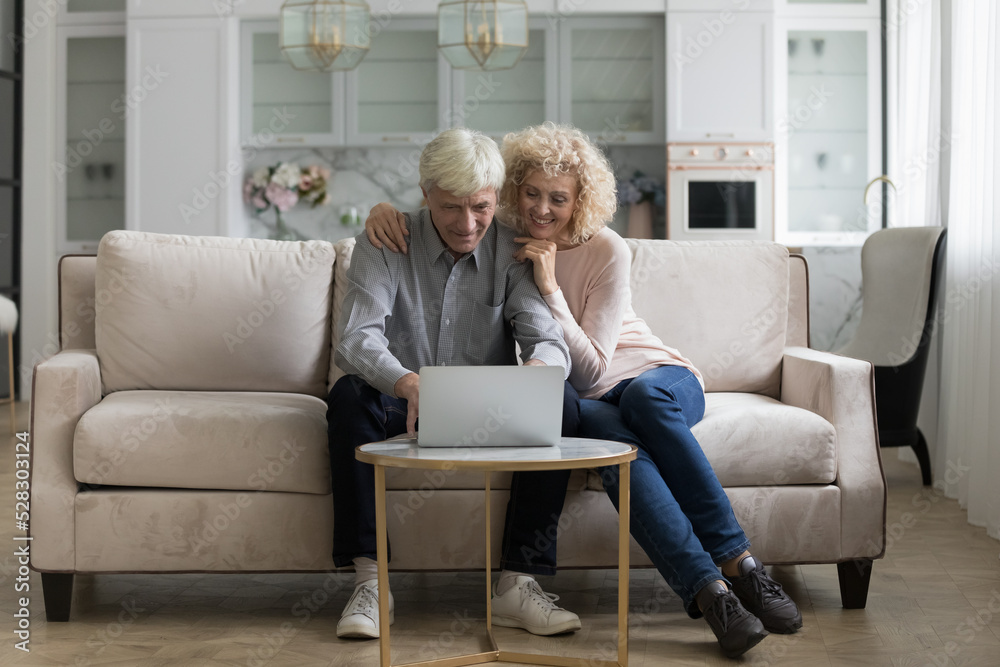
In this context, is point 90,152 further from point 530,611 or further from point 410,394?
point 530,611

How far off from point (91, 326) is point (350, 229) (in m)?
3.06

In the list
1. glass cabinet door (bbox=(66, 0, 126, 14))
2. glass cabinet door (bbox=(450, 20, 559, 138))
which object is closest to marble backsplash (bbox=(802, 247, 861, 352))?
glass cabinet door (bbox=(450, 20, 559, 138))

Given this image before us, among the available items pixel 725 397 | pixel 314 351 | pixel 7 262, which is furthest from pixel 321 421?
pixel 7 262

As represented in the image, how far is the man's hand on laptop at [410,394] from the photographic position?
1.72 meters

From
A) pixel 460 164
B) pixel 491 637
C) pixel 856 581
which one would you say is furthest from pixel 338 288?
pixel 856 581

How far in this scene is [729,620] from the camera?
1.70m

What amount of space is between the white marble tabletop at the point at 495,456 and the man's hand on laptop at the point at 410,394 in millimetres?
133

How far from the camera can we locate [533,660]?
1.70m

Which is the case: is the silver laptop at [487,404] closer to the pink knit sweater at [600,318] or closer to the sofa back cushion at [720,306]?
the pink knit sweater at [600,318]

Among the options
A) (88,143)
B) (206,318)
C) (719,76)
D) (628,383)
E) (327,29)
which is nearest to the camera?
(628,383)

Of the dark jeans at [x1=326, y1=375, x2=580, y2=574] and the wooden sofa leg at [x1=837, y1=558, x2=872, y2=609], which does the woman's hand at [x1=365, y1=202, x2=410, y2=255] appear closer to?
the dark jeans at [x1=326, y1=375, x2=580, y2=574]

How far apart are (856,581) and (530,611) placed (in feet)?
2.34

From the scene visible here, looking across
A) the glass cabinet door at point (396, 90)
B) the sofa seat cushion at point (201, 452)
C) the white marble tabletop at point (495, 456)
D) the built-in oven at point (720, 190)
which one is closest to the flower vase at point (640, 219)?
the built-in oven at point (720, 190)

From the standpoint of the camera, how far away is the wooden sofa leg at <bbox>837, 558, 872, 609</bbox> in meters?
2.03
